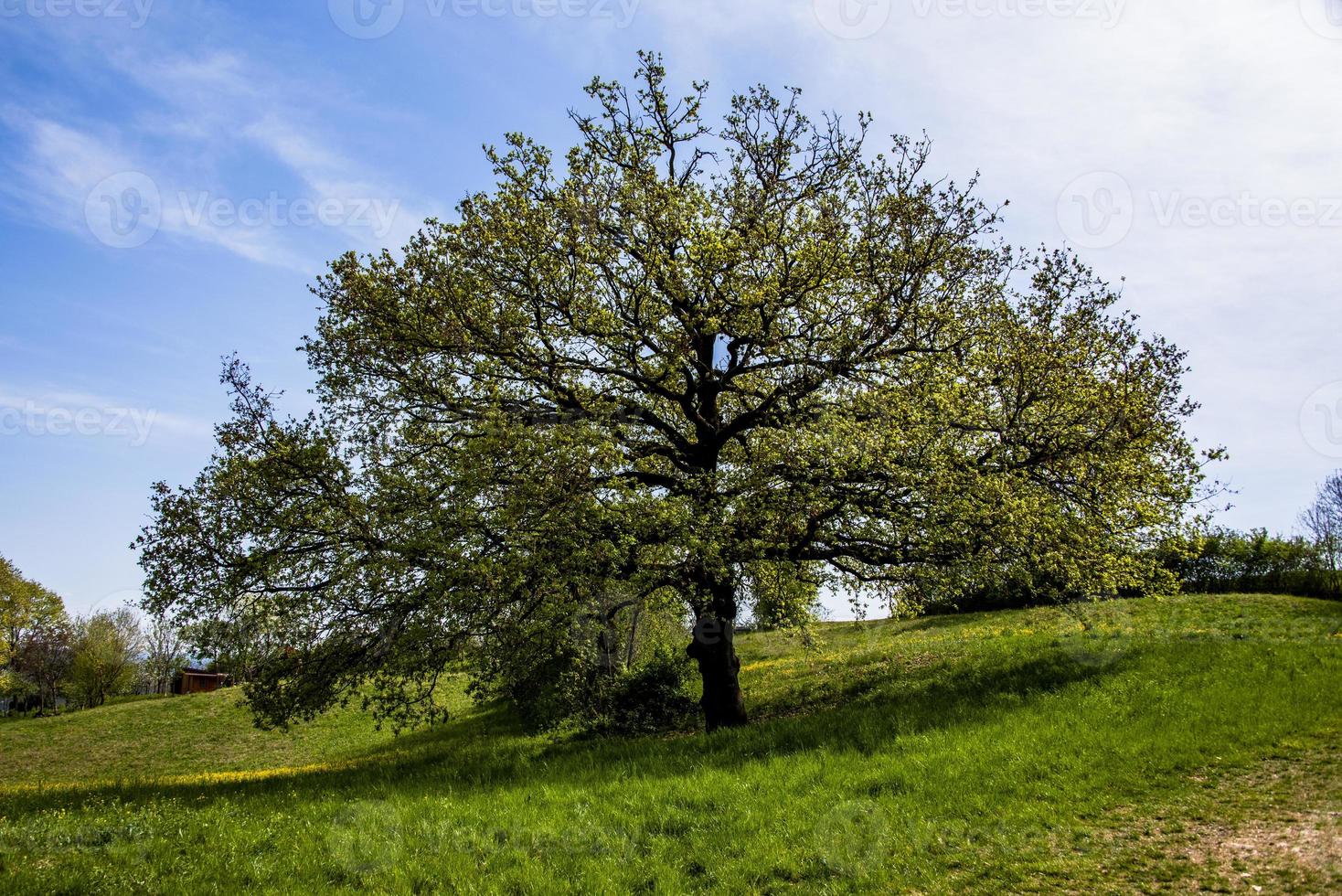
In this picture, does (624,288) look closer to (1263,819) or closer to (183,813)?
(183,813)

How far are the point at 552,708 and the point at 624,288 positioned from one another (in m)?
13.6

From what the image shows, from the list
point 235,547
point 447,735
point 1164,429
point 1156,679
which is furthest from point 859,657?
point 235,547

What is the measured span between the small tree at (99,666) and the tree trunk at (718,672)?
209 ft

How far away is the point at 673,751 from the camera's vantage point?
14836 mm

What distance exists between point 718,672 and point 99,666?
64.1 meters

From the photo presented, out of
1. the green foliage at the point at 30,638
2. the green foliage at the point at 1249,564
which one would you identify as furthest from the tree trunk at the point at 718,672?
the green foliage at the point at 30,638

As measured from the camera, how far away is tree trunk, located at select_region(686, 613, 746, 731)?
59.9 ft

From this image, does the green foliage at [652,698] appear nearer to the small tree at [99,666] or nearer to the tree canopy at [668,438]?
the tree canopy at [668,438]

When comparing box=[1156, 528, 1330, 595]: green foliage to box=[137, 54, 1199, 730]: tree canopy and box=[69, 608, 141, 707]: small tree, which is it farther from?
box=[69, 608, 141, 707]: small tree

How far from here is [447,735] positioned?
1156 inches

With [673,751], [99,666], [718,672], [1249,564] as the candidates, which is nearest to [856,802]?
[673,751]

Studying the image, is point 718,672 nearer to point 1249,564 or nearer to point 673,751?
point 673,751

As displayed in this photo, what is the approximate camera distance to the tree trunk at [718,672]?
1825 cm

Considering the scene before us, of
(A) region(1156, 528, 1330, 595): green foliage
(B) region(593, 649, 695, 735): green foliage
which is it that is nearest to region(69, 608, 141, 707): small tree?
(B) region(593, 649, 695, 735): green foliage
